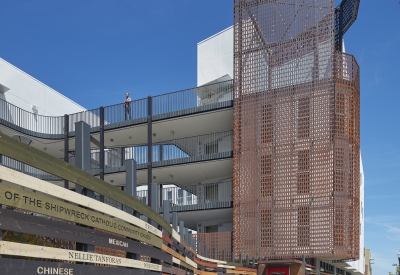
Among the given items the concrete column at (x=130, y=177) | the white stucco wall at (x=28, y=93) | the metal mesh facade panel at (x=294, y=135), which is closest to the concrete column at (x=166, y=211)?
the concrete column at (x=130, y=177)

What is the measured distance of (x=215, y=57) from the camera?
3281 centimetres

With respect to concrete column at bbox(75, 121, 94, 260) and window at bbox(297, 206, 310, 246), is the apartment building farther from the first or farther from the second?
concrete column at bbox(75, 121, 94, 260)

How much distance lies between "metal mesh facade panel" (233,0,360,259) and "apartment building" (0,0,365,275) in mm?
49

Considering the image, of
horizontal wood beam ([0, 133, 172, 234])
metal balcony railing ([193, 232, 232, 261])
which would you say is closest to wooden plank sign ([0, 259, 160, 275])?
horizontal wood beam ([0, 133, 172, 234])

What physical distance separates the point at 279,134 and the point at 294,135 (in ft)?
2.52

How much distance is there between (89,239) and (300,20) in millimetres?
23623

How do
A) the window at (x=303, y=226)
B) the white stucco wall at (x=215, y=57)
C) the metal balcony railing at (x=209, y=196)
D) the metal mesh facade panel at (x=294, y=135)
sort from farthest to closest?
the white stucco wall at (x=215, y=57) → the metal balcony railing at (x=209, y=196) → the metal mesh facade panel at (x=294, y=135) → the window at (x=303, y=226)

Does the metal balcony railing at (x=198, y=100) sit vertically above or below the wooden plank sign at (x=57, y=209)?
above

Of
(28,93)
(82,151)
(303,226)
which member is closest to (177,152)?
(303,226)

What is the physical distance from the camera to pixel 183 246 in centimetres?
1210

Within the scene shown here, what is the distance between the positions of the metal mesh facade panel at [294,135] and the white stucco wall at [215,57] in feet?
10.3

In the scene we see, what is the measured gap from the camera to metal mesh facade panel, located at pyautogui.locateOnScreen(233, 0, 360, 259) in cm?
2555

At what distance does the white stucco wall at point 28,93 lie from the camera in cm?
3423

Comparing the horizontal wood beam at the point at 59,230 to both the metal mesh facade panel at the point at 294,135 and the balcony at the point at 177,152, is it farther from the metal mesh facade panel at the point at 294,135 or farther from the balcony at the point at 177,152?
the balcony at the point at 177,152
